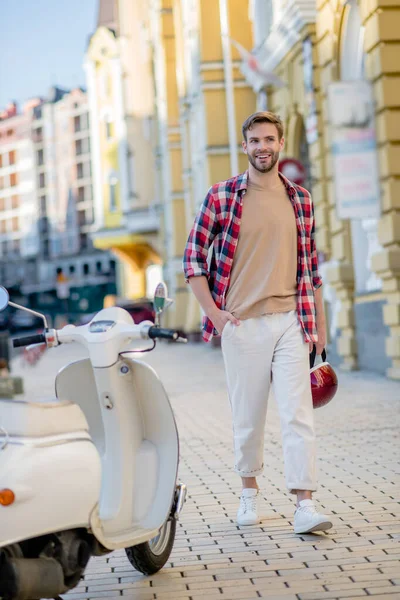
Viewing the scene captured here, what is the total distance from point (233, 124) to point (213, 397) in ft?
45.9

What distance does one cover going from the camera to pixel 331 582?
168 inches

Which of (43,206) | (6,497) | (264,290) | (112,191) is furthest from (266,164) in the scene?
(43,206)

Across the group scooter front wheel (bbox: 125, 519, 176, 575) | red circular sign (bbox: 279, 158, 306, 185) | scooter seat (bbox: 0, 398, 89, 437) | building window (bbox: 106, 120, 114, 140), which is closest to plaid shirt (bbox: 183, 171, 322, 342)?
scooter front wheel (bbox: 125, 519, 176, 575)

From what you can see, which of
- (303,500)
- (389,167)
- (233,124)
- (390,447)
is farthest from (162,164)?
(303,500)

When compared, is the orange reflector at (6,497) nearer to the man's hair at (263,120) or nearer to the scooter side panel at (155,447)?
the scooter side panel at (155,447)

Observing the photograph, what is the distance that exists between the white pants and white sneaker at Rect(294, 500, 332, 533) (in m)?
0.09

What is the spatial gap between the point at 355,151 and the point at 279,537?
964cm

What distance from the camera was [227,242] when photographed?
529 centimetres

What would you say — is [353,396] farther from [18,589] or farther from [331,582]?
[18,589]

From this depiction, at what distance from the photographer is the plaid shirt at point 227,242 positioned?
17.3ft

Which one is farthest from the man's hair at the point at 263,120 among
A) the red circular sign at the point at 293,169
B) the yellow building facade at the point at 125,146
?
the yellow building facade at the point at 125,146

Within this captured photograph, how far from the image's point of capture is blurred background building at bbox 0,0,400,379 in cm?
1405

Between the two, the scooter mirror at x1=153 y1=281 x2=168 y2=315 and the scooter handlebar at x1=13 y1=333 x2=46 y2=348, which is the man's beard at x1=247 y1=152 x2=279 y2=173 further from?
the scooter handlebar at x1=13 y1=333 x2=46 y2=348

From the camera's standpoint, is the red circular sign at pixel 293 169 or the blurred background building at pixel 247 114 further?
the red circular sign at pixel 293 169
